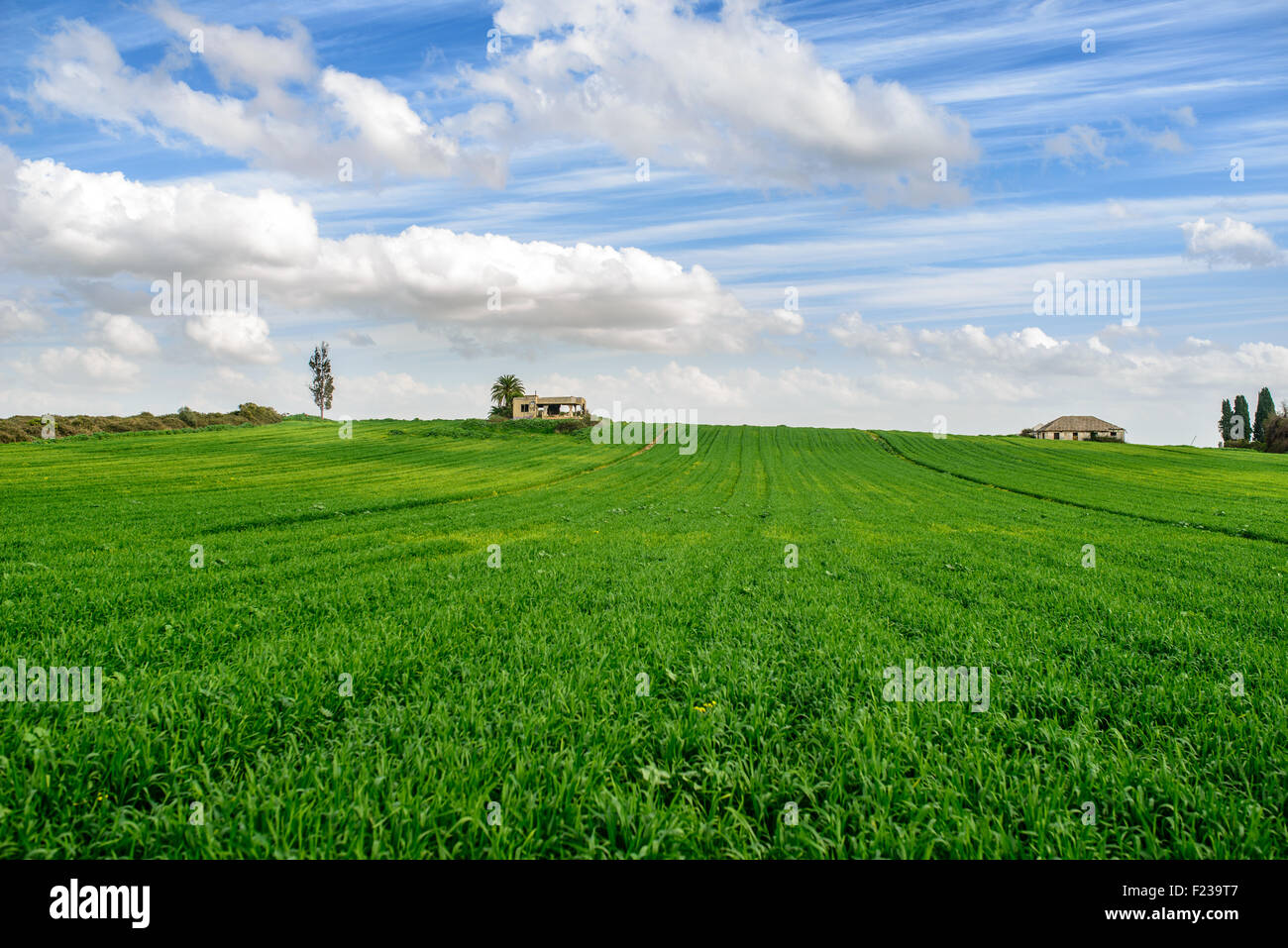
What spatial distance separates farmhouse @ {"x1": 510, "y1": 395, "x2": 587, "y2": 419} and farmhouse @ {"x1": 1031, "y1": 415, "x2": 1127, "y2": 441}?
100 metres

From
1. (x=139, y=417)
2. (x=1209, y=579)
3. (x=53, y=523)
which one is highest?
(x=139, y=417)

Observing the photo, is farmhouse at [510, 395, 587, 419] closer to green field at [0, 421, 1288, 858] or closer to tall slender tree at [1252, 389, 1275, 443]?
green field at [0, 421, 1288, 858]

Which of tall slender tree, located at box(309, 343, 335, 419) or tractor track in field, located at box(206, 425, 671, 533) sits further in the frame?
tall slender tree, located at box(309, 343, 335, 419)

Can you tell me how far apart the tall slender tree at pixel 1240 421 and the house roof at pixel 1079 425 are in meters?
19.1

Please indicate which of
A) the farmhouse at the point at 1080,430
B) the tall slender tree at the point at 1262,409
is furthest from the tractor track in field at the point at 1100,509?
the tall slender tree at the point at 1262,409

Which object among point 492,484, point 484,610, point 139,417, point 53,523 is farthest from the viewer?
point 139,417

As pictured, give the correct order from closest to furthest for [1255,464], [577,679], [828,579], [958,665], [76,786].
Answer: [76,786] → [577,679] → [958,665] → [828,579] → [1255,464]

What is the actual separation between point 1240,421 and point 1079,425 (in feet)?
94.0

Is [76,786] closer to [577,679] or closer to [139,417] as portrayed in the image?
[577,679]

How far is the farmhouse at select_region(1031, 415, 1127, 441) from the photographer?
126 meters

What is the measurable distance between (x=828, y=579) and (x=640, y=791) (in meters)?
9.54

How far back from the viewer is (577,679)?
20.4 feet

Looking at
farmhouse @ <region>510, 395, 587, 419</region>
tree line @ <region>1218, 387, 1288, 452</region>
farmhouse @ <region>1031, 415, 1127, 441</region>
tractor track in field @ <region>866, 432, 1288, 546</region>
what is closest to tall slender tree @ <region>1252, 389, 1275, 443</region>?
tree line @ <region>1218, 387, 1288, 452</region>
